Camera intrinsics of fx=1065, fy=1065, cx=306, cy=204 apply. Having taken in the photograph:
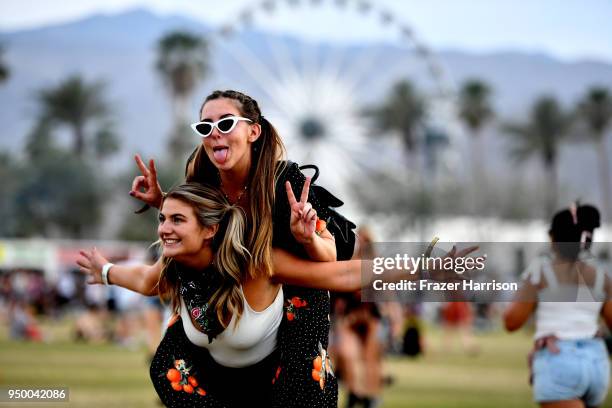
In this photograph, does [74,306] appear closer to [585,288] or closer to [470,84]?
[585,288]

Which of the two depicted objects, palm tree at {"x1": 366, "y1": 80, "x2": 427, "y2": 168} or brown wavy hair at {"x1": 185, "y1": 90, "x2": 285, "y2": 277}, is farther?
palm tree at {"x1": 366, "y1": 80, "x2": 427, "y2": 168}

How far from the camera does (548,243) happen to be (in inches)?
267

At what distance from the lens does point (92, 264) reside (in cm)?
574

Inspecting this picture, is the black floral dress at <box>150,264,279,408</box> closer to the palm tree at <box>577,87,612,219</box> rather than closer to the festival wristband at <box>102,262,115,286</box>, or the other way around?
the festival wristband at <box>102,262,115,286</box>

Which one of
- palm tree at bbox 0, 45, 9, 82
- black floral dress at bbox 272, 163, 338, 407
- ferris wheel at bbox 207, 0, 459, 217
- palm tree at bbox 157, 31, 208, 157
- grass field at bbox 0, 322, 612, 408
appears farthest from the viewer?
palm tree at bbox 157, 31, 208, 157

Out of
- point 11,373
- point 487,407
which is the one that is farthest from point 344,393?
point 11,373

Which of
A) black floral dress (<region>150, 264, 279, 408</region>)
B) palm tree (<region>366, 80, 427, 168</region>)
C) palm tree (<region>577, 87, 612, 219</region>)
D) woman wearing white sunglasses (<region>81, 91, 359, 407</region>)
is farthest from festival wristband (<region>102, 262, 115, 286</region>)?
palm tree (<region>366, 80, 427, 168</region>)

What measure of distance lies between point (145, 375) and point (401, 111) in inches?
3580

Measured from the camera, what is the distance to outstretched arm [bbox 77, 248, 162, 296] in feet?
17.6

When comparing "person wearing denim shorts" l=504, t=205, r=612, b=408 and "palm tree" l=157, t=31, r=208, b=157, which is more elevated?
"palm tree" l=157, t=31, r=208, b=157

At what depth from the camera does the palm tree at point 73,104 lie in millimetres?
96125

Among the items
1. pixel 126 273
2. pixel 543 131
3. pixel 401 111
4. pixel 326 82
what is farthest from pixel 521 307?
pixel 401 111

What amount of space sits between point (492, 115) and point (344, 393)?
80.4 meters

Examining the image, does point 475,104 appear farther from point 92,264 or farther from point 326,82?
point 92,264
